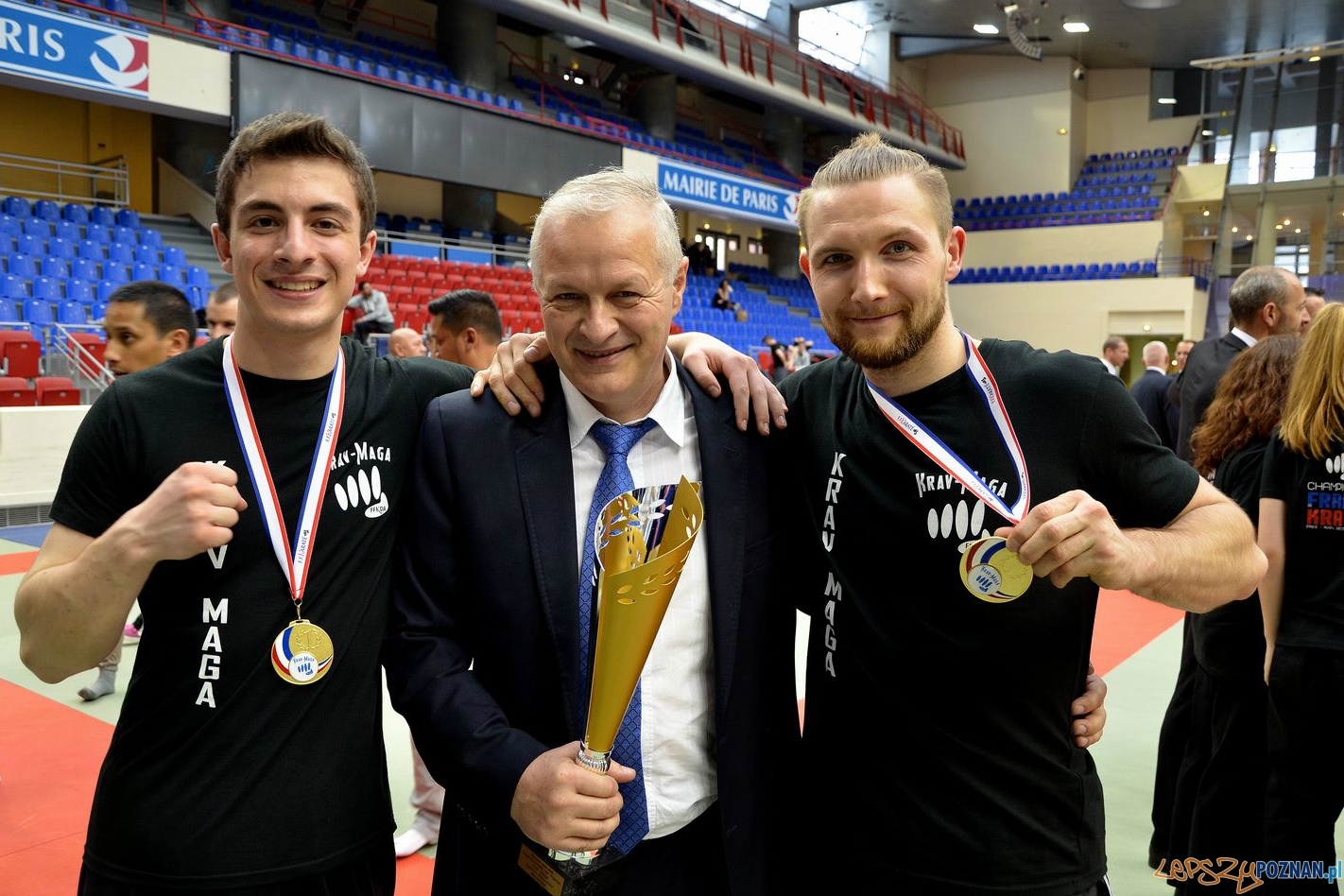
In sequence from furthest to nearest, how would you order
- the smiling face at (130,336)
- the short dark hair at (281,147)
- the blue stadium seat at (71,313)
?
1. the blue stadium seat at (71,313)
2. the smiling face at (130,336)
3. the short dark hair at (281,147)

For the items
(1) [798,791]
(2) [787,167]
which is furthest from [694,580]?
(2) [787,167]

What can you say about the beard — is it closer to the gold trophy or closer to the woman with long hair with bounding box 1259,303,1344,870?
the gold trophy

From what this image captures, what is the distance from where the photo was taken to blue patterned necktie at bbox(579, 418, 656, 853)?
1505 mm

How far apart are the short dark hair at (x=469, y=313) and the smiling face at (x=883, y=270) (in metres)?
2.57

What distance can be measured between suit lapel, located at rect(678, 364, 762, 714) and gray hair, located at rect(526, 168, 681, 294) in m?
0.26

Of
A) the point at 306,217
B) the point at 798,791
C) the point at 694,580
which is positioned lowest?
the point at 798,791

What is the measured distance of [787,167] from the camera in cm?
2414

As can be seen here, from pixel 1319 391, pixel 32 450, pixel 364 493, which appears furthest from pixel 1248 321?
pixel 32 450

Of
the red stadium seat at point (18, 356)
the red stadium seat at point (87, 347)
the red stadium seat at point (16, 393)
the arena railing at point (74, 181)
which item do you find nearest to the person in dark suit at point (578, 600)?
the red stadium seat at point (16, 393)

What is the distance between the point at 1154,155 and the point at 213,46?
75.9ft

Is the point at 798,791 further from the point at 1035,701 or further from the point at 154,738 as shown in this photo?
the point at 154,738

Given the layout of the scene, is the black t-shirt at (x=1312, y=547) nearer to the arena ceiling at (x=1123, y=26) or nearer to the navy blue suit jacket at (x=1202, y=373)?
the navy blue suit jacket at (x=1202, y=373)

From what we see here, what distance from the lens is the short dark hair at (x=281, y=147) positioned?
63.2 inches

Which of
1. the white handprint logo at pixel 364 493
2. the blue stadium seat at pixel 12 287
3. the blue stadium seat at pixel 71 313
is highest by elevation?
the blue stadium seat at pixel 12 287
